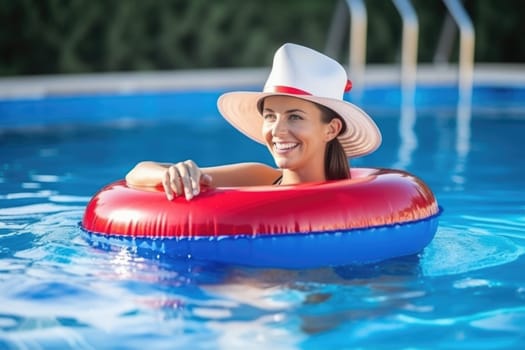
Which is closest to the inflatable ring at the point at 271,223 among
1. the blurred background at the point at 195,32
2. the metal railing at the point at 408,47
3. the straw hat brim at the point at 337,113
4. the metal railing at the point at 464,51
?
the straw hat brim at the point at 337,113

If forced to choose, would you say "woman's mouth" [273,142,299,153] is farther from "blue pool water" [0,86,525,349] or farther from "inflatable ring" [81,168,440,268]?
"blue pool water" [0,86,525,349]

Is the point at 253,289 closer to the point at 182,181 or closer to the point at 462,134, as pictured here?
the point at 182,181

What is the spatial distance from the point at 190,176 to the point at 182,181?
39mm

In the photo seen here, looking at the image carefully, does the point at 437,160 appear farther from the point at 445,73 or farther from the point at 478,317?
the point at 445,73

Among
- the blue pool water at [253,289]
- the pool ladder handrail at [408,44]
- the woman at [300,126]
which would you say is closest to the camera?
the blue pool water at [253,289]

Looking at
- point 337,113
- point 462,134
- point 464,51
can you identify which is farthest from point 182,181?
point 464,51

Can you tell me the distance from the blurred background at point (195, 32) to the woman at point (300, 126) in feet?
29.8

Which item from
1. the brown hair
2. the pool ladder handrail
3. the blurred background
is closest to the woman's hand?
the brown hair

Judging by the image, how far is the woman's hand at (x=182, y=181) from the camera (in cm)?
446

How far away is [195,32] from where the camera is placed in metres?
14.8

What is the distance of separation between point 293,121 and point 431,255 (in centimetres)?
91

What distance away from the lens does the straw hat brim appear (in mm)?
4621

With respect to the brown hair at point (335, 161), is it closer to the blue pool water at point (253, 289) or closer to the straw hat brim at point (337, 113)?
the straw hat brim at point (337, 113)

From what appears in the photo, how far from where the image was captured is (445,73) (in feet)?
47.7
